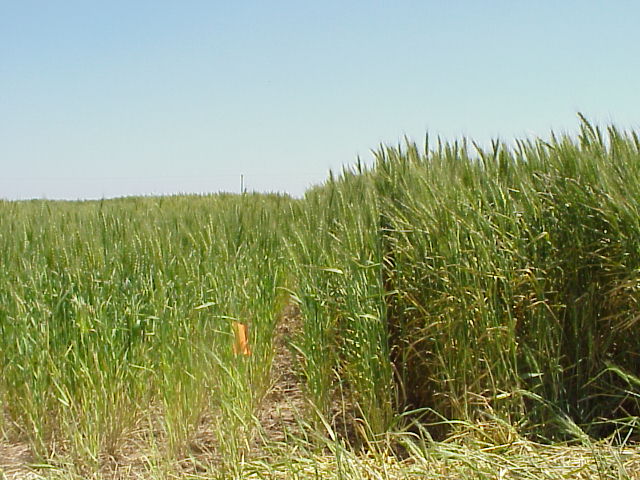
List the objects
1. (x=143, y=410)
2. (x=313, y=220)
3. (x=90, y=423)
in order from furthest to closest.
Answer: (x=313, y=220) → (x=143, y=410) → (x=90, y=423)

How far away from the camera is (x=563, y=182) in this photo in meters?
2.37

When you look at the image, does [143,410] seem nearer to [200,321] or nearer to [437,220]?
[200,321]

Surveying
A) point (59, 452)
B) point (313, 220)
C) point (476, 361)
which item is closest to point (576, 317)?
point (476, 361)

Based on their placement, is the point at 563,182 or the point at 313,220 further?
the point at 313,220

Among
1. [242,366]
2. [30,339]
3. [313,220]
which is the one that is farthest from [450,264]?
[30,339]

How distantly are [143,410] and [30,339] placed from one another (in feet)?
1.64

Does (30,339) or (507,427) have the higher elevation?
(30,339)

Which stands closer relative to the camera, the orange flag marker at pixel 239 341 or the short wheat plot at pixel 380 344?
the short wheat plot at pixel 380 344

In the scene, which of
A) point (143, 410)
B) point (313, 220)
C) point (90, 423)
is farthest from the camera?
point (313, 220)

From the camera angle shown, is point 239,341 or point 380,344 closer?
point 380,344

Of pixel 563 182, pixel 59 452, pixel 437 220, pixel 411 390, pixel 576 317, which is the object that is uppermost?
pixel 563 182

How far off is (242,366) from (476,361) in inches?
35.5

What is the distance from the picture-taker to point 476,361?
2219mm

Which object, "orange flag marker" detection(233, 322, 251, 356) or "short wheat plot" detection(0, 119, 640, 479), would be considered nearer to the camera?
"short wheat plot" detection(0, 119, 640, 479)
